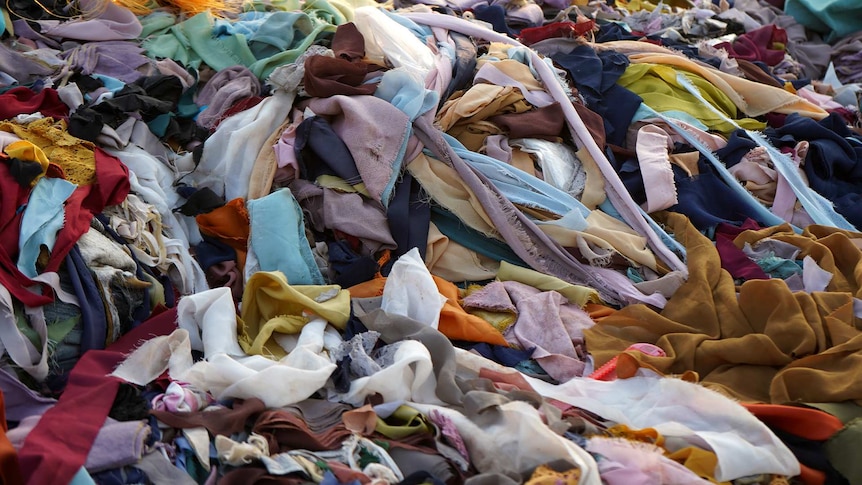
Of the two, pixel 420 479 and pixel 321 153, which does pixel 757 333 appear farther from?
pixel 321 153

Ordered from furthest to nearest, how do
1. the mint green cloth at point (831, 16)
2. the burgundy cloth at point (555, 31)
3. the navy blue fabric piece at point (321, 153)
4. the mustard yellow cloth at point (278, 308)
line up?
the mint green cloth at point (831, 16)
the burgundy cloth at point (555, 31)
the navy blue fabric piece at point (321, 153)
the mustard yellow cloth at point (278, 308)

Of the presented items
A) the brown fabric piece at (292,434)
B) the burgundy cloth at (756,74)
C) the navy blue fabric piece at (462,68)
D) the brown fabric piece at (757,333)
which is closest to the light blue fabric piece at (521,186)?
the navy blue fabric piece at (462,68)

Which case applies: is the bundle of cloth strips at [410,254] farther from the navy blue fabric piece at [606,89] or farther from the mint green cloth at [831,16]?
the mint green cloth at [831,16]

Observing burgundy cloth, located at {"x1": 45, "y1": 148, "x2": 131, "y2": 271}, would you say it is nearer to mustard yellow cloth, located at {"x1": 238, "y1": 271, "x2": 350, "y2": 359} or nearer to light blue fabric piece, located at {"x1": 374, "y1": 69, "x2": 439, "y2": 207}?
mustard yellow cloth, located at {"x1": 238, "y1": 271, "x2": 350, "y2": 359}

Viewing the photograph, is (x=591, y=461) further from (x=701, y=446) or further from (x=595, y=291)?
(x=595, y=291)

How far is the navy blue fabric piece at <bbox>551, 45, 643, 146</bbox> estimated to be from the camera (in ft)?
8.38

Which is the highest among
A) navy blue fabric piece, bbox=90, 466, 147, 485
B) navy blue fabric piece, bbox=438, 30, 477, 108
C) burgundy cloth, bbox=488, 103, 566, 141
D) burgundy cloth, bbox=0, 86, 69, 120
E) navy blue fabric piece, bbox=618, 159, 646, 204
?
navy blue fabric piece, bbox=438, 30, 477, 108

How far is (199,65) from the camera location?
2600mm

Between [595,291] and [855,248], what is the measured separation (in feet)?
2.22

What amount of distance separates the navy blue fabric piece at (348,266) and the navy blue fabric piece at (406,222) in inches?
2.6

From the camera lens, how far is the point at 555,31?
2.94m

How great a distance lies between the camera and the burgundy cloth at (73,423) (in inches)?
51.7

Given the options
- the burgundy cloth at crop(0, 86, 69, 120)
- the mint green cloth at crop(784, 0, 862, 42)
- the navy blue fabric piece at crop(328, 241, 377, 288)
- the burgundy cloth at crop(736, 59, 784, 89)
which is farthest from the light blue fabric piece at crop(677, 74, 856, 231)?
the burgundy cloth at crop(0, 86, 69, 120)

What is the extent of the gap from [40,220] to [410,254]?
847 mm
